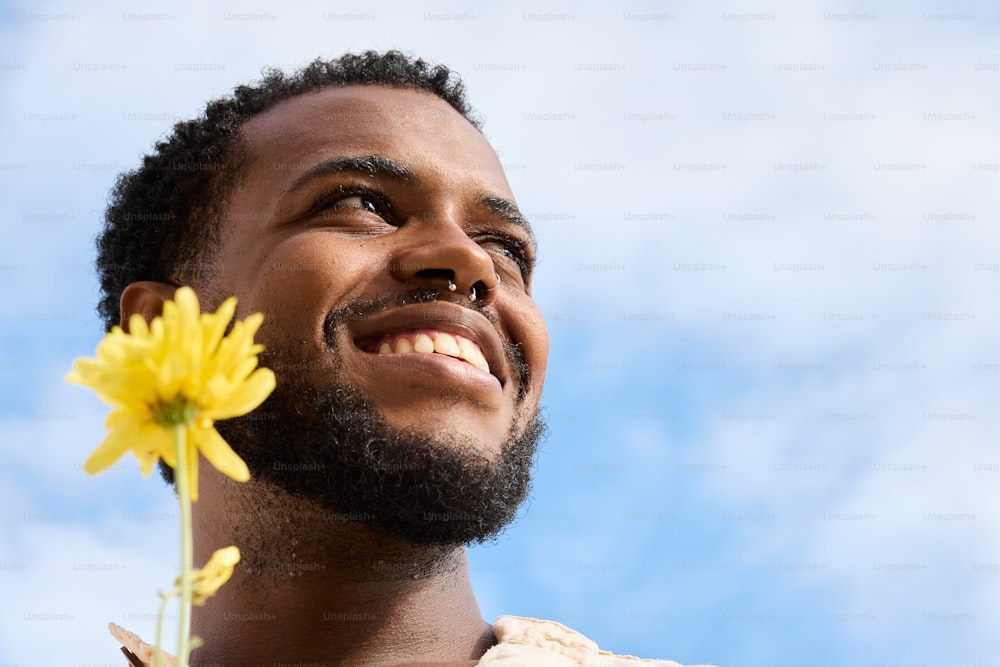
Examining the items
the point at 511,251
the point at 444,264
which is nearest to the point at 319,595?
the point at 444,264

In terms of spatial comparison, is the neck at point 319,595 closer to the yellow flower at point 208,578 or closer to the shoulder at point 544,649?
the shoulder at point 544,649

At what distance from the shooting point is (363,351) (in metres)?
2.56

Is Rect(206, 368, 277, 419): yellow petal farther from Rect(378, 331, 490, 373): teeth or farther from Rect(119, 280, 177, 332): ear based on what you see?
Rect(119, 280, 177, 332): ear

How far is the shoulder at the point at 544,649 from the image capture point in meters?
2.55

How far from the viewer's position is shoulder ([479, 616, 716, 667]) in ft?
8.37

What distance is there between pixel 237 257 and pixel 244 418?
0.50 meters

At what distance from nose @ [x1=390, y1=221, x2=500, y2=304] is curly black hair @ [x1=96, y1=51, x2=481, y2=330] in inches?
28.5

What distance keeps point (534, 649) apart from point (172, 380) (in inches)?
81.9

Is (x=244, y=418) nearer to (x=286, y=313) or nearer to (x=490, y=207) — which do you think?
(x=286, y=313)

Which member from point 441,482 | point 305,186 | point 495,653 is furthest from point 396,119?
point 495,653

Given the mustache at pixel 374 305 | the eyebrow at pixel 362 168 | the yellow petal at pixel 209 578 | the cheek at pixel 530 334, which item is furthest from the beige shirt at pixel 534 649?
the yellow petal at pixel 209 578

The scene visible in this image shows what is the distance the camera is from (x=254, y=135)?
3.27 metres

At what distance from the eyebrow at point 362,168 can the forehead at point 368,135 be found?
0.04 m

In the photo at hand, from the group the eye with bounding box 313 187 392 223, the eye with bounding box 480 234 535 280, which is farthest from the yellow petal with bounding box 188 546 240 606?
the eye with bounding box 480 234 535 280
